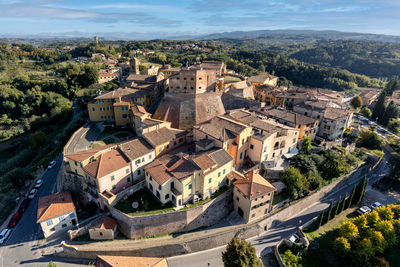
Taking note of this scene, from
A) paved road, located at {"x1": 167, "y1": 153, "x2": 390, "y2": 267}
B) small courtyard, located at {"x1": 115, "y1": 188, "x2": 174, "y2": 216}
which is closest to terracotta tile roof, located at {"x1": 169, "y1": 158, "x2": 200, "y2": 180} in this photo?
small courtyard, located at {"x1": 115, "y1": 188, "x2": 174, "y2": 216}

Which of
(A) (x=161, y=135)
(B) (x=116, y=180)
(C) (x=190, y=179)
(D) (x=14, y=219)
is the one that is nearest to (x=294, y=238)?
(C) (x=190, y=179)

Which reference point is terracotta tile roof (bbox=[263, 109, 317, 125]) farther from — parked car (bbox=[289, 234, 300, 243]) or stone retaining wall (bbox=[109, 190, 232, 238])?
stone retaining wall (bbox=[109, 190, 232, 238])

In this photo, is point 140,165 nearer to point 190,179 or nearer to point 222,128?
point 190,179

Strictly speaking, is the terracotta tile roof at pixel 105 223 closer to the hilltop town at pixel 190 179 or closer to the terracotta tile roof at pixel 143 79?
the hilltop town at pixel 190 179

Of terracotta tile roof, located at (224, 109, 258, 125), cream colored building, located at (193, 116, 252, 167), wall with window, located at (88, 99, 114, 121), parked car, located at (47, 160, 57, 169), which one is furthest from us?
wall with window, located at (88, 99, 114, 121)

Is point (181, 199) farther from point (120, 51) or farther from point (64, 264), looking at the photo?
point (120, 51)

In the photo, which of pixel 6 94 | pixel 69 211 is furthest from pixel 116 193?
pixel 6 94
